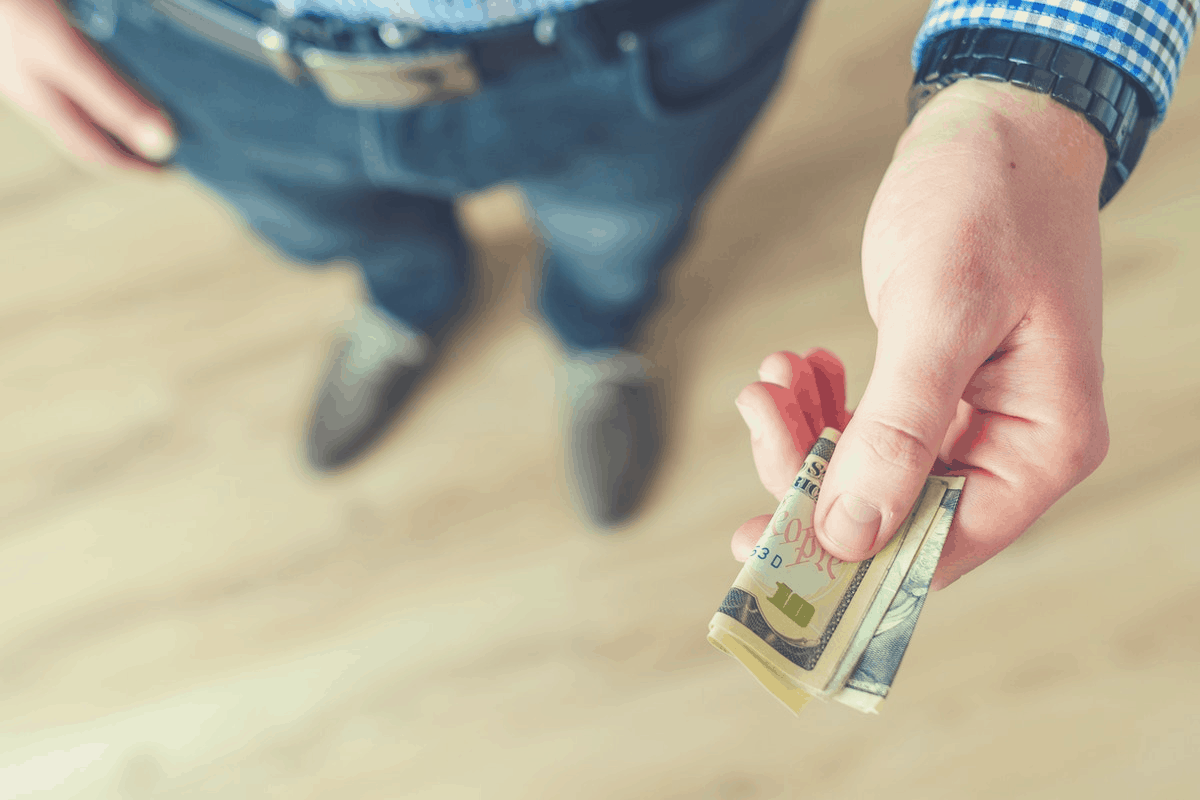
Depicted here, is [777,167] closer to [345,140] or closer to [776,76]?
[776,76]

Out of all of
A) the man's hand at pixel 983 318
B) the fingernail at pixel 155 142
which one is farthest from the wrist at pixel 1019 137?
the fingernail at pixel 155 142

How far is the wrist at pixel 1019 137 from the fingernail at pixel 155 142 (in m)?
0.73

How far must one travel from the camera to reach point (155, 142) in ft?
2.65

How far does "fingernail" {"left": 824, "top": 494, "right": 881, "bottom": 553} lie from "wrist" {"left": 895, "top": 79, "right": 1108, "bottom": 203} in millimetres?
231

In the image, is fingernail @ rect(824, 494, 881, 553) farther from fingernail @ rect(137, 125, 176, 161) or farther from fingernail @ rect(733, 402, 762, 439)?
fingernail @ rect(137, 125, 176, 161)

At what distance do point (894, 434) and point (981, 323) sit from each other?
0.08 m

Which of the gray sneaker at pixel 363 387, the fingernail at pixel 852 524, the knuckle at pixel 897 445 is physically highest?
the gray sneaker at pixel 363 387

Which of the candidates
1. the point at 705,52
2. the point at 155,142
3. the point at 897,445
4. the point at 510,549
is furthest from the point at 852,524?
the point at 510,549

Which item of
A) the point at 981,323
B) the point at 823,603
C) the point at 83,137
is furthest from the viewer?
the point at 83,137

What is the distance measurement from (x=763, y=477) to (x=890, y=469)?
0.13m

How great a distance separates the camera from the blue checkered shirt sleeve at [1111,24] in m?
0.49

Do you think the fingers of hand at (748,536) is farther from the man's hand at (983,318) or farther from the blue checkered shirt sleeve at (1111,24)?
the blue checkered shirt sleeve at (1111,24)

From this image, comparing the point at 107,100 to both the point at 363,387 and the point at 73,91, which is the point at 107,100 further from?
the point at 363,387

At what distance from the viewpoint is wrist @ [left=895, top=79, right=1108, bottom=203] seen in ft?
1.61
